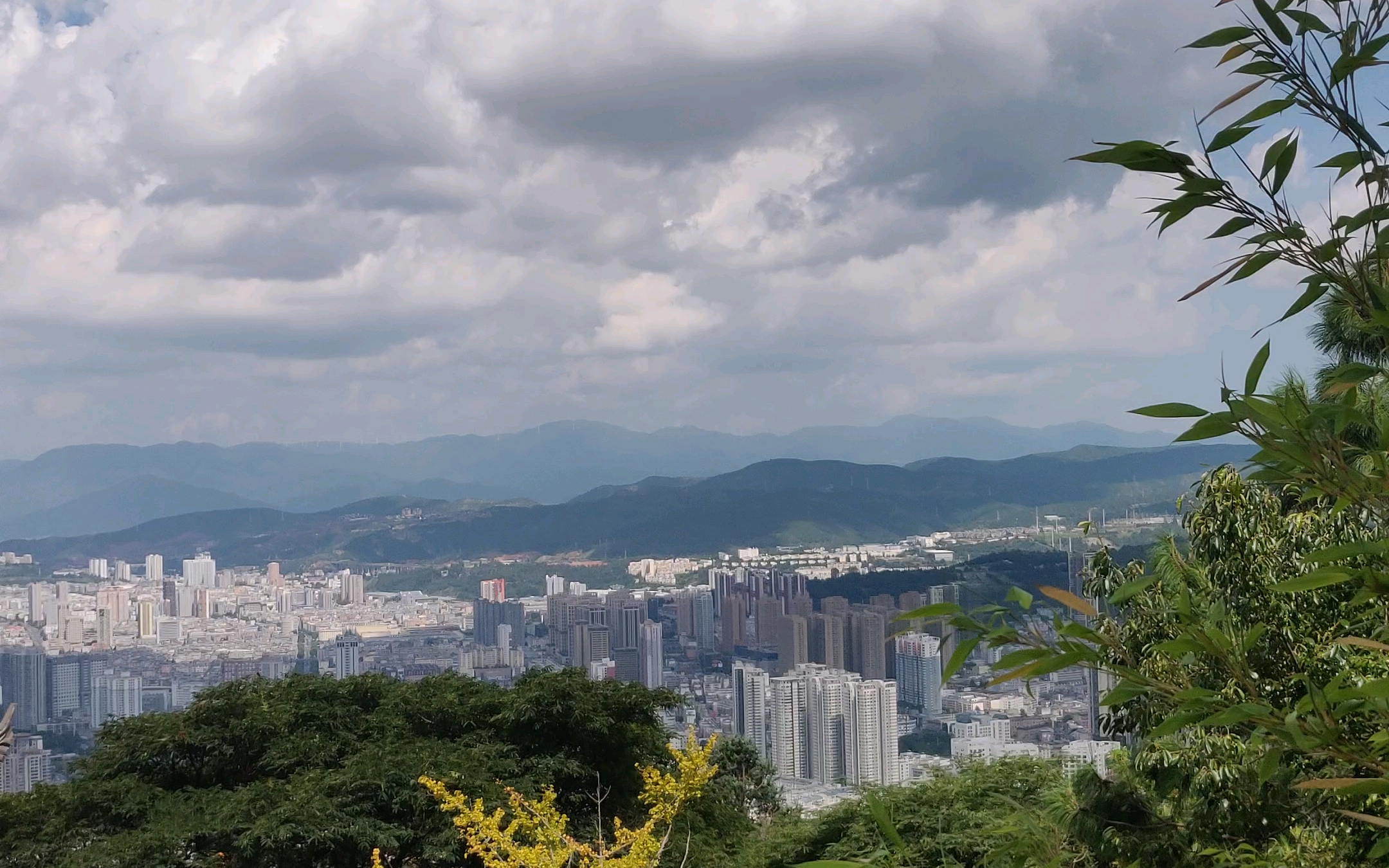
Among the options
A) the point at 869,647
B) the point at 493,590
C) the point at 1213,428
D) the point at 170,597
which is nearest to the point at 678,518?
the point at 493,590

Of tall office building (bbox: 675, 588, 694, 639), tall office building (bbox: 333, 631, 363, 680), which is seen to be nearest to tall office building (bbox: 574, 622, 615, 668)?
tall office building (bbox: 675, 588, 694, 639)

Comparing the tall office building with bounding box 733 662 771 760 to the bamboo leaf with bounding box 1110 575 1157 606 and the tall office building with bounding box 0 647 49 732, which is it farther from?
the bamboo leaf with bounding box 1110 575 1157 606

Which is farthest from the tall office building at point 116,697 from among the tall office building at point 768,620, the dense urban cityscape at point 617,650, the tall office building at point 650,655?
the tall office building at point 768,620

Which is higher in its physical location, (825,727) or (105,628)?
(825,727)

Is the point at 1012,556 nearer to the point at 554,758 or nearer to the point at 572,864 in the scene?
the point at 554,758

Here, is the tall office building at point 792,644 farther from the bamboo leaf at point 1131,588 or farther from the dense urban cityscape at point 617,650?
the bamboo leaf at point 1131,588

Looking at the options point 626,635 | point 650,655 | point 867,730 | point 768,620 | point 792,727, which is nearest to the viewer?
point 867,730

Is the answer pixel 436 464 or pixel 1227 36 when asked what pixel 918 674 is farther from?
pixel 436 464
